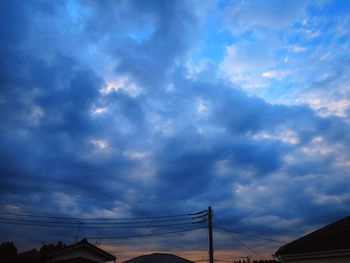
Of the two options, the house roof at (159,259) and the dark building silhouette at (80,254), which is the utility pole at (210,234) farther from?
the dark building silhouette at (80,254)

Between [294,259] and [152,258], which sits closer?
[294,259]

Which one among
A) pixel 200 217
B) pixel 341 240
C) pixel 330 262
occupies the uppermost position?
pixel 200 217

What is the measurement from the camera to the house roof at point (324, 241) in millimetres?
14441

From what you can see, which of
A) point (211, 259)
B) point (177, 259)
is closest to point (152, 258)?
point (177, 259)

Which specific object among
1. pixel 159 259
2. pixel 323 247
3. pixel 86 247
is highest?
pixel 86 247

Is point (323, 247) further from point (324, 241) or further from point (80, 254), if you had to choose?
point (80, 254)

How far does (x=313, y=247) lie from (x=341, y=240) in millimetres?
1684

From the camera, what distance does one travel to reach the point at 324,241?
52.0ft

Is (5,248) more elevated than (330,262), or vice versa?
(5,248)

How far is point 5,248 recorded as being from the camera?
69.6 metres

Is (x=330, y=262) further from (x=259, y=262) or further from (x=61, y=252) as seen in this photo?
(x=259, y=262)

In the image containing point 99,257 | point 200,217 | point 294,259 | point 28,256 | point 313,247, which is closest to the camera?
point 313,247

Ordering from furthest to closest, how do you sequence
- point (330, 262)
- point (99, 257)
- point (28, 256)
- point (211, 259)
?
point (28, 256)
point (99, 257)
point (211, 259)
point (330, 262)

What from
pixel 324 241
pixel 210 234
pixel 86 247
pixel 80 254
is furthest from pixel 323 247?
pixel 80 254
